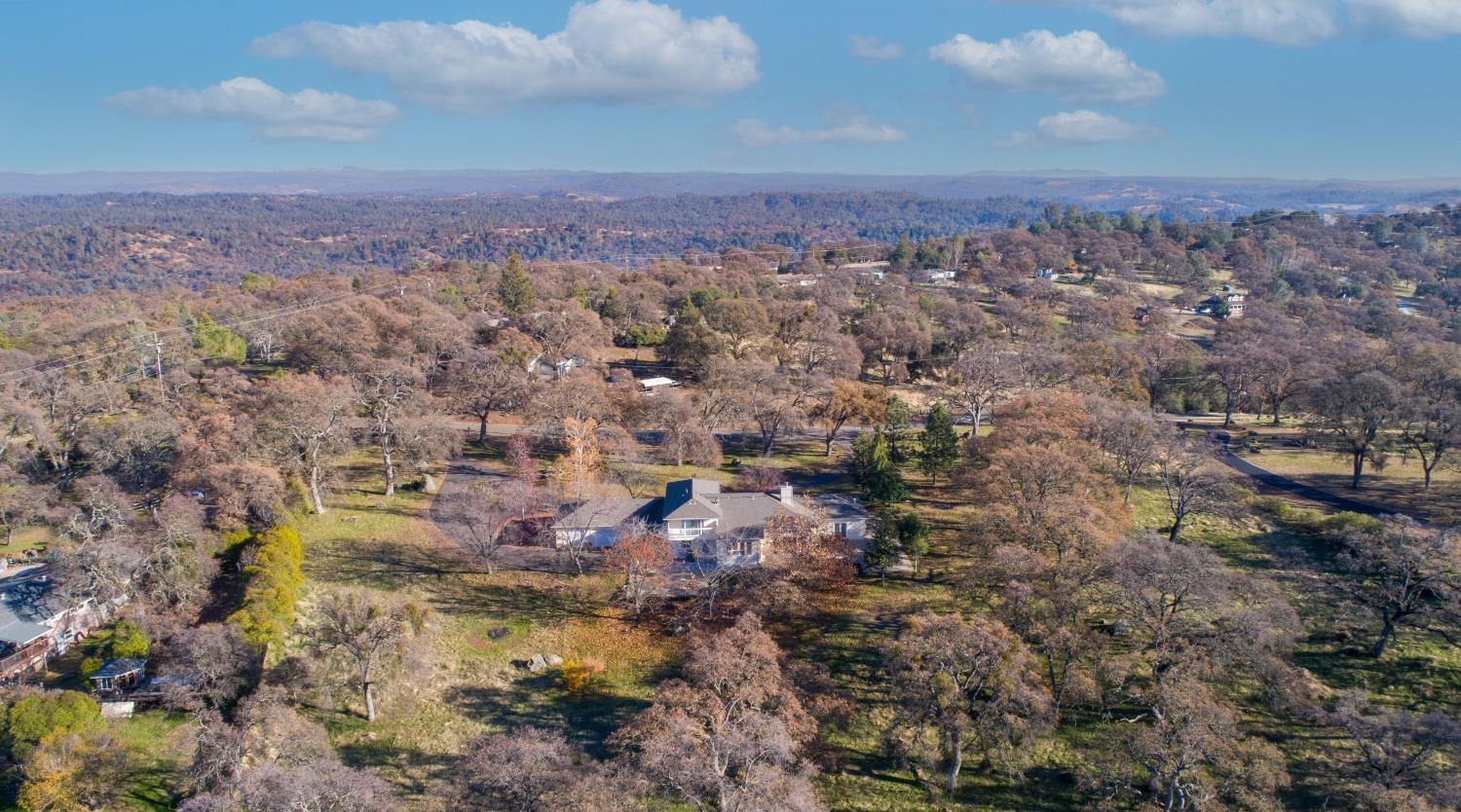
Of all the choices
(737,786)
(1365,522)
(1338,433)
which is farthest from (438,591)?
(1338,433)

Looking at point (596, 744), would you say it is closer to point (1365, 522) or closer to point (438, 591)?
point (438, 591)

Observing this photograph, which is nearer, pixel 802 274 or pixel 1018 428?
pixel 1018 428

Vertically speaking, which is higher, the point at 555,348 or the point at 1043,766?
the point at 555,348

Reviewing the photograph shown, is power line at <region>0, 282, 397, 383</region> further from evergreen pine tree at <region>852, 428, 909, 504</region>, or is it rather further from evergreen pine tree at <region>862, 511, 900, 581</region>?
evergreen pine tree at <region>862, 511, 900, 581</region>

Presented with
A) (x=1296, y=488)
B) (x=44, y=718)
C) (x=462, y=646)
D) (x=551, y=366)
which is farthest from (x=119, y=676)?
(x=1296, y=488)

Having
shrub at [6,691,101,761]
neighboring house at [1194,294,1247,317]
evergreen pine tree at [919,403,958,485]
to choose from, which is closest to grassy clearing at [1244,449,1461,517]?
evergreen pine tree at [919,403,958,485]

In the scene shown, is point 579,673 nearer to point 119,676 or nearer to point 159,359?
point 119,676
